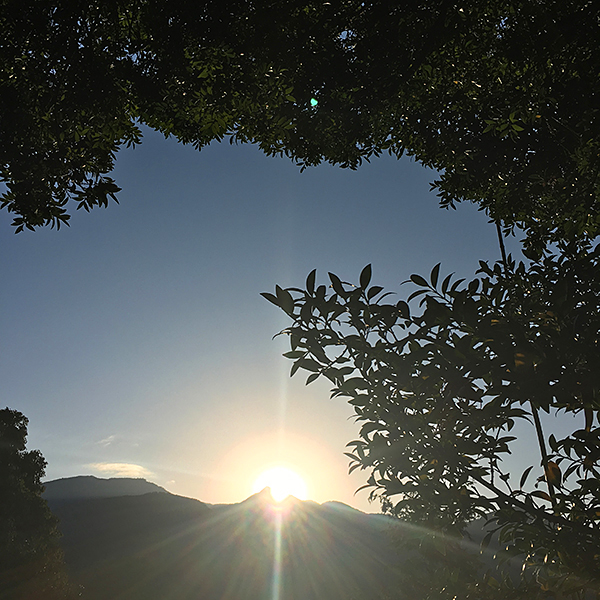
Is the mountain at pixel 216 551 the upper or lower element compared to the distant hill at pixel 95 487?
upper

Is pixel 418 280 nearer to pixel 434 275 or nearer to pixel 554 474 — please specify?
pixel 434 275

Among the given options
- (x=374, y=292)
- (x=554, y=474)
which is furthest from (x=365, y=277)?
(x=554, y=474)

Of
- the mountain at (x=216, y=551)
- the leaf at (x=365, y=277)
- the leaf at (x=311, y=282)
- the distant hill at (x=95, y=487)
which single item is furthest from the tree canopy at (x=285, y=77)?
the distant hill at (x=95, y=487)

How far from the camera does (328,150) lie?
18.7 ft

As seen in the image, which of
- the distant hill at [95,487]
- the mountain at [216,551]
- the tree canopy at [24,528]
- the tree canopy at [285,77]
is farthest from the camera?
the distant hill at [95,487]

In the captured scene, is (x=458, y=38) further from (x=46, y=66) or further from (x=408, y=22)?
(x=46, y=66)

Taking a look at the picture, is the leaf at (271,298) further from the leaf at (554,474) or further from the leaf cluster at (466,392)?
the leaf at (554,474)

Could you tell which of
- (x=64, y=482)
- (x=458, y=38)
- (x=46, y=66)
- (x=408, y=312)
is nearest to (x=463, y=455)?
(x=408, y=312)

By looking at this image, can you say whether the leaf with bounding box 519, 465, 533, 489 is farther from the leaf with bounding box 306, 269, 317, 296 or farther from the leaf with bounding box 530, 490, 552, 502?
the leaf with bounding box 306, 269, 317, 296

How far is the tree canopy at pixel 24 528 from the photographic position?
20891mm

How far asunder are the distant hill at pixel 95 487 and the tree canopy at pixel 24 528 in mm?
131598

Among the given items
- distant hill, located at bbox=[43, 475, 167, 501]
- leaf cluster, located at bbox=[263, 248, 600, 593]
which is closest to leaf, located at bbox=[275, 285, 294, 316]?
leaf cluster, located at bbox=[263, 248, 600, 593]

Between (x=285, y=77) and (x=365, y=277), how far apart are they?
302 cm

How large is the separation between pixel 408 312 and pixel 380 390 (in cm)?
46
